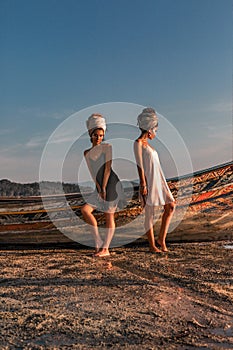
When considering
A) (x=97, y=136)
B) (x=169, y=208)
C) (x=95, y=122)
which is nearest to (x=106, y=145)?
(x=97, y=136)

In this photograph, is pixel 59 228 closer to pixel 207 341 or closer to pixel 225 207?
pixel 225 207

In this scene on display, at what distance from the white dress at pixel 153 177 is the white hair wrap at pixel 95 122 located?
0.60 meters

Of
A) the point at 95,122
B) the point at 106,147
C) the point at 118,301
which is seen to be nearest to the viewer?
the point at 118,301

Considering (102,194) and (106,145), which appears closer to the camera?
(106,145)

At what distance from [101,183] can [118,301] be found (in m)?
2.09

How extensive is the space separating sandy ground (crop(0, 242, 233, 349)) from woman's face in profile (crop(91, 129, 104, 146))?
136cm

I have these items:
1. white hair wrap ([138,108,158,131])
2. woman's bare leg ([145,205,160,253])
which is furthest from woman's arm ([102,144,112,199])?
woman's bare leg ([145,205,160,253])

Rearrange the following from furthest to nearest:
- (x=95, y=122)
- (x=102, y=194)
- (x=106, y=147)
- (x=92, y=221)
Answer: (x=92, y=221) → (x=102, y=194) → (x=106, y=147) → (x=95, y=122)

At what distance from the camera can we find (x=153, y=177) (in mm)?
5109

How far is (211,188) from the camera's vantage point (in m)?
6.06

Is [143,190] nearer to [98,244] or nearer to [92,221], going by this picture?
[92,221]

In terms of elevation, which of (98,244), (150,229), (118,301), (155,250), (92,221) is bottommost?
(118,301)

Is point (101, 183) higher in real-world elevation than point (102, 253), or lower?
higher

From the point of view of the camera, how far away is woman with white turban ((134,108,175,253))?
504 centimetres
